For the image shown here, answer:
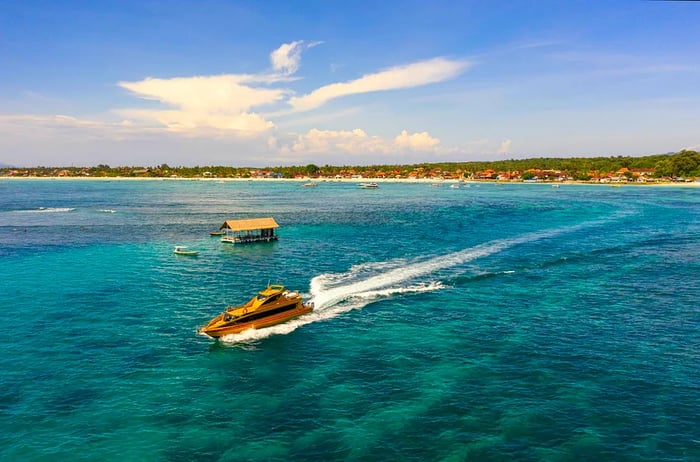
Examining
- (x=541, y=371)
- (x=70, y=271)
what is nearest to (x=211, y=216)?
(x=70, y=271)

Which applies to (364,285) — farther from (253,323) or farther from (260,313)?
(253,323)

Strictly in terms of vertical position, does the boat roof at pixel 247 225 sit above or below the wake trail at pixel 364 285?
above

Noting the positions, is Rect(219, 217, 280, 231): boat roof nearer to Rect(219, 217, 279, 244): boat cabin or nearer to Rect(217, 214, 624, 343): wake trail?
Rect(219, 217, 279, 244): boat cabin

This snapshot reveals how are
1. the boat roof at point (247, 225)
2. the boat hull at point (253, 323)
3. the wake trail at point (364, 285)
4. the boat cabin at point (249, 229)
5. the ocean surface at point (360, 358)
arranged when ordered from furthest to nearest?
1. the boat cabin at point (249, 229)
2. the boat roof at point (247, 225)
3. the wake trail at point (364, 285)
4. the boat hull at point (253, 323)
5. the ocean surface at point (360, 358)

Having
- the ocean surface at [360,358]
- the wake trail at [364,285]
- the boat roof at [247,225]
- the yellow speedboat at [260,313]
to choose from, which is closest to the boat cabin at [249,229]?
the boat roof at [247,225]

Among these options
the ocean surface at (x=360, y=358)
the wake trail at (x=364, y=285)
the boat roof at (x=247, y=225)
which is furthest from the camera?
the boat roof at (x=247, y=225)

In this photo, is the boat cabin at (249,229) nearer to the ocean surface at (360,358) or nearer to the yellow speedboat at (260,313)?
the ocean surface at (360,358)

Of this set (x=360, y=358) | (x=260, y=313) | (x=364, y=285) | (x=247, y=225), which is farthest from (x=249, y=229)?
(x=360, y=358)
